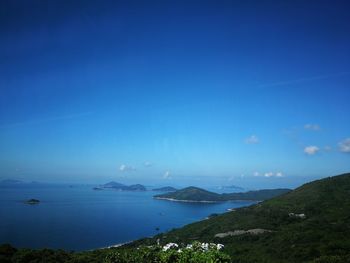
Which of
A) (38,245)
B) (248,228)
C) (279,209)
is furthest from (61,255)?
(279,209)

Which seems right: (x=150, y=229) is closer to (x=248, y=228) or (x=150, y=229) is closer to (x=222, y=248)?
(x=248, y=228)

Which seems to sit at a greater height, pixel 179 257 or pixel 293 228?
pixel 179 257

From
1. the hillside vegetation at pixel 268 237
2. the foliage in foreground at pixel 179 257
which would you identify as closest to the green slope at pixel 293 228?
the hillside vegetation at pixel 268 237

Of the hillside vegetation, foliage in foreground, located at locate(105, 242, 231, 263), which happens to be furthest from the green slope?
foliage in foreground, located at locate(105, 242, 231, 263)

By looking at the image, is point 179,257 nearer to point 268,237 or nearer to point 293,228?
point 268,237

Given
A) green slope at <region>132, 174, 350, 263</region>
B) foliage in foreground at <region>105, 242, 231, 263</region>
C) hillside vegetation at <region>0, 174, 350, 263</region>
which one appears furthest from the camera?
green slope at <region>132, 174, 350, 263</region>

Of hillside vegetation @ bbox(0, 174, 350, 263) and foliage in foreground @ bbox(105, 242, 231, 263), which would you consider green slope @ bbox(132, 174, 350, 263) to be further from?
foliage in foreground @ bbox(105, 242, 231, 263)

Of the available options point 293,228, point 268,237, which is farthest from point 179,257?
point 293,228

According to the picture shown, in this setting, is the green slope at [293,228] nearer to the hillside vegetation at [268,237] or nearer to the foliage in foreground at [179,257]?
the hillside vegetation at [268,237]

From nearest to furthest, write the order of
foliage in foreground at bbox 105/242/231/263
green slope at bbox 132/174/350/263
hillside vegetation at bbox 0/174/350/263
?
foliage in foreground at bbox 105/242/231/263 → hillside vegetation at bbox 0/174/350/263 → green slope at bbox 132/174/350/263
